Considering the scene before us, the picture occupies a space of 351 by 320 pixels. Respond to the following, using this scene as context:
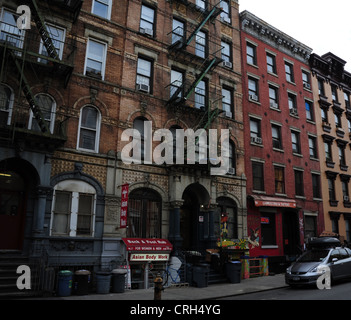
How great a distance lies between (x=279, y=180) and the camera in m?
22.4

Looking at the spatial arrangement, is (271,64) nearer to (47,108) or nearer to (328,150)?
(328,150)

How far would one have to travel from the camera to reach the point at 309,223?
2355 centimetres

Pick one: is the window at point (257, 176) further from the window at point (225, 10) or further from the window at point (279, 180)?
the window at point (225, 10)

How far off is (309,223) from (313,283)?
11.7m

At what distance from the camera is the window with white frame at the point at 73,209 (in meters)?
13.1

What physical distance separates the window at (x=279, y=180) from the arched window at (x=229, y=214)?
182 inches

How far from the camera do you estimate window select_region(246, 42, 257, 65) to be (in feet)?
76.0

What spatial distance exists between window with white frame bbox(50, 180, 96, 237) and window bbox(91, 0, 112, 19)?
8.77m

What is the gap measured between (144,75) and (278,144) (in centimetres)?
1172

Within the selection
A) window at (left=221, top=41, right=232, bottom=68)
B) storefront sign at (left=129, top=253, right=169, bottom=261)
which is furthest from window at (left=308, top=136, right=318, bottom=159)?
storefront sign at (left=129, top=253, right=169, bottom=261)

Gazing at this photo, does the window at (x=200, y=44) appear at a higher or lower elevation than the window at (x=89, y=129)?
higher

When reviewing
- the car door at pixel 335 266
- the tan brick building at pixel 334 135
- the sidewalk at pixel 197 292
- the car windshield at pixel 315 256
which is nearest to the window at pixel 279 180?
the tan brick building at pixel 334 135

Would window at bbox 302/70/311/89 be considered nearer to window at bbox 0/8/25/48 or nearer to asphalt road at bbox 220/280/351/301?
asphalt road at bbox 220/280/351/301

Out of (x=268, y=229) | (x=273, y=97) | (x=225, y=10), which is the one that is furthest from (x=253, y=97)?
(x=268, y=229)
